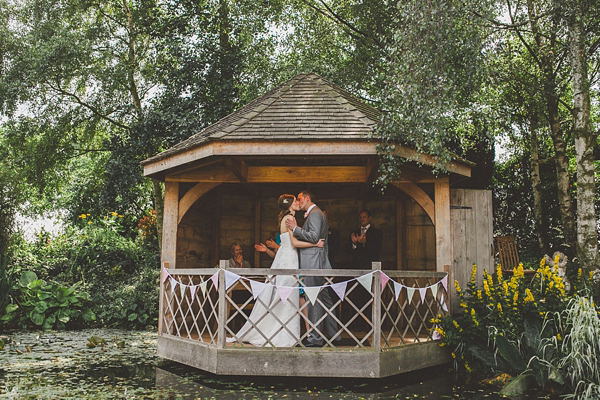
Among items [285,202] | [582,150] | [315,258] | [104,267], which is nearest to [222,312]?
[315,258]

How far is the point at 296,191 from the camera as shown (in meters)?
10.9

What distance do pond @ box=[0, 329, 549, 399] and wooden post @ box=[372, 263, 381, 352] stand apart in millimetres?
474

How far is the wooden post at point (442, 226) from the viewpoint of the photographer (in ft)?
25.3

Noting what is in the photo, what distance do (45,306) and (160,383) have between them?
21.6ft

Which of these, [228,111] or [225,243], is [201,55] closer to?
[228,111]

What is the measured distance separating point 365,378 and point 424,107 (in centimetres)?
337

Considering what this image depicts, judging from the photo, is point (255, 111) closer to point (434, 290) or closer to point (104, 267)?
point (434, 290)

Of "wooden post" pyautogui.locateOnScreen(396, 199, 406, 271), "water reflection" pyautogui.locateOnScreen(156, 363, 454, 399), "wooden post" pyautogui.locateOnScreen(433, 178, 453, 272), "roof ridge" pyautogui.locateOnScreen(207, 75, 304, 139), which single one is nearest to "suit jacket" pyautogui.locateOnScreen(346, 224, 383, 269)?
"wooden post" pyautogui.locateOnScreen(396, 199, 406, 271)

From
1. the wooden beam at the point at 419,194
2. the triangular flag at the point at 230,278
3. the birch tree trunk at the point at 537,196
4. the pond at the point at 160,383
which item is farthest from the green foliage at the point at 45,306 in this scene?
the birch tree trunk at the point at 537,196

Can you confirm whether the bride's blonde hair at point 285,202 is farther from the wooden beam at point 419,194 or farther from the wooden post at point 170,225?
the wooden post at point 170,225

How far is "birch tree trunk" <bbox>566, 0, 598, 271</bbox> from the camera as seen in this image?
25.9 ft

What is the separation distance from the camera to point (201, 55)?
15086 mm

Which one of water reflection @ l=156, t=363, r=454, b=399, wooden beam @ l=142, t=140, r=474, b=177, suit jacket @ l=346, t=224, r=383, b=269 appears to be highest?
wooden beam @ l=142, t=140, r=474, b=177

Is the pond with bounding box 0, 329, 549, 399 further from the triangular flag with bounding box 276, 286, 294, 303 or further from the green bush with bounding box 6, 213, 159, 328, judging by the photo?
the green bush with bounding box 6, 213, 159, 328
